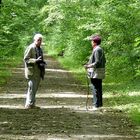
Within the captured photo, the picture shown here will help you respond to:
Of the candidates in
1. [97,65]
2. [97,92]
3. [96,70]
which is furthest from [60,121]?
[97,65]

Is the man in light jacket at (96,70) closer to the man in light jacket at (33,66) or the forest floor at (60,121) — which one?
the forest floor at (60,121)

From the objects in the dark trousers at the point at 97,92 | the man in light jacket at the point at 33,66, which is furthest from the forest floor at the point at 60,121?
the man in light jacket at the point at 33,66

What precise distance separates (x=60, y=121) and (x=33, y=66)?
9.47ft

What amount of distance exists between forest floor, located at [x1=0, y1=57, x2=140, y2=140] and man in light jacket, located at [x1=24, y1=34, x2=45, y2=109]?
0.49 m

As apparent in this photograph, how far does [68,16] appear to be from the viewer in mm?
33125

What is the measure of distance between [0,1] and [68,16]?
7902 mm

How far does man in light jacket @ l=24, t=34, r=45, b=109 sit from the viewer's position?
15.0 metres

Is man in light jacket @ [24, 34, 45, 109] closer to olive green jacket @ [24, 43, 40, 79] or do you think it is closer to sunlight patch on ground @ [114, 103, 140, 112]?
olive green jacket @ [24, 43, 40, 79]

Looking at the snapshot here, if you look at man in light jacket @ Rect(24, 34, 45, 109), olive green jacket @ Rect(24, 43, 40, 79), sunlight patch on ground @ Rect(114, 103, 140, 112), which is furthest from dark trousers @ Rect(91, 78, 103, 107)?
olive green jacket @ Rect(24, 43, 40, 79)

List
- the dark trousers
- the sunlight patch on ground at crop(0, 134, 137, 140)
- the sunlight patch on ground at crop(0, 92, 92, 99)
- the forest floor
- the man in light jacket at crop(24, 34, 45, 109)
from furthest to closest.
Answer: the sunlight patch on ground at crop(0, 92, 92, 99)
the dark trousers
the man in light jacket at crop(24, 34, 45, 109)
the forest floor
the sunlight patch on ground at crop(0, 134, 137, 140)

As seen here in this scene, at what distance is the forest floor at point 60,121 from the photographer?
35.5ft

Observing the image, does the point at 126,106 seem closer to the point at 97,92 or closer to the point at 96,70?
the point at 97,92

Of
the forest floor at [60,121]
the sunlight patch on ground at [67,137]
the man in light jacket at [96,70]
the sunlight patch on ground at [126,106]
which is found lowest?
the sunlight patch on ground at [126,106]

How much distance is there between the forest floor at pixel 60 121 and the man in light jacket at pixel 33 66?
49cm
